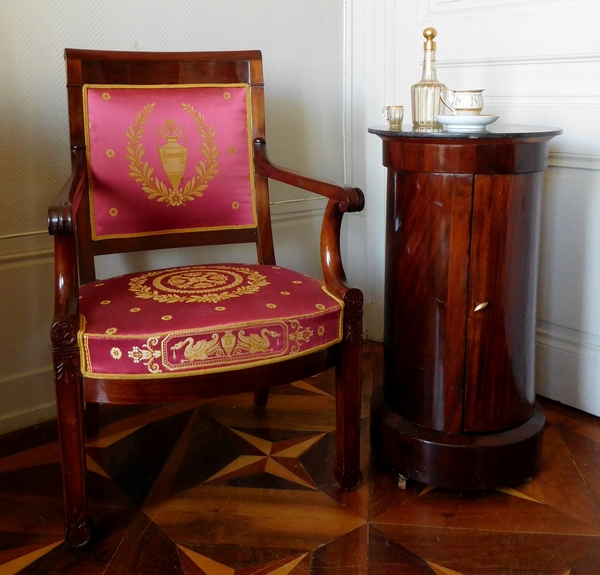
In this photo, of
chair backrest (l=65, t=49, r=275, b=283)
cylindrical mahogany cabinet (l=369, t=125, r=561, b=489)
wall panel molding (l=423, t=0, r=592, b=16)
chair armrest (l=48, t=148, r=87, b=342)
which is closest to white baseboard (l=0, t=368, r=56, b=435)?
chair backrest (l=65, t=49, r=275, b=283)

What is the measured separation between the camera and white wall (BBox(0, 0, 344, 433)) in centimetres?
160

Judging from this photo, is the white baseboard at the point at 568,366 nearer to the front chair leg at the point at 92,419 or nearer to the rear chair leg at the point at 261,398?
the rear chair leg at the point at 261,398

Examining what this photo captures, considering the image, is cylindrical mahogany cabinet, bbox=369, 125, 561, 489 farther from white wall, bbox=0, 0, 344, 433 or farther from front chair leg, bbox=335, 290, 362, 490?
white wall, bbox=0, 0, 344, 433

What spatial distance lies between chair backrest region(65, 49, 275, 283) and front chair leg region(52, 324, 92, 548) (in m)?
0.36

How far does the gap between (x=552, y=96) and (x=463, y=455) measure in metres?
0.93

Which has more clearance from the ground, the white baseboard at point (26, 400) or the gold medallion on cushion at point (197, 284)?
the gold medallion on cushion at point (197, 284)

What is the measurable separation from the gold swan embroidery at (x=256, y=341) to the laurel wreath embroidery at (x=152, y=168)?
50cm

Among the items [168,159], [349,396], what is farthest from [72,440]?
[168,159]

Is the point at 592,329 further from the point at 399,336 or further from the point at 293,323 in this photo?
the point at 293,323

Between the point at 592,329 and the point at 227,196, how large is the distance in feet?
3.25

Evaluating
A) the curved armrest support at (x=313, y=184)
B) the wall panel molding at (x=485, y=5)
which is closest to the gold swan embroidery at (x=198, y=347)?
the curved armrest support at (x=313, y=184)

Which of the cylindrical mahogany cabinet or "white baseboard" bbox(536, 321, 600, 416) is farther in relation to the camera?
"white baseboard" bbox(536, 321, 600, 416)

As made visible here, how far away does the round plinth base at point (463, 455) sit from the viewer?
4.51ft

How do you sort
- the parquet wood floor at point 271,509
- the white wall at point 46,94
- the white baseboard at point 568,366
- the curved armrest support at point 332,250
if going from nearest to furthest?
the parquet wood floor at point 271,509, the curved armrest support at point 332,250, the white wall at point 46,94, the white baseboard at point 568,366
